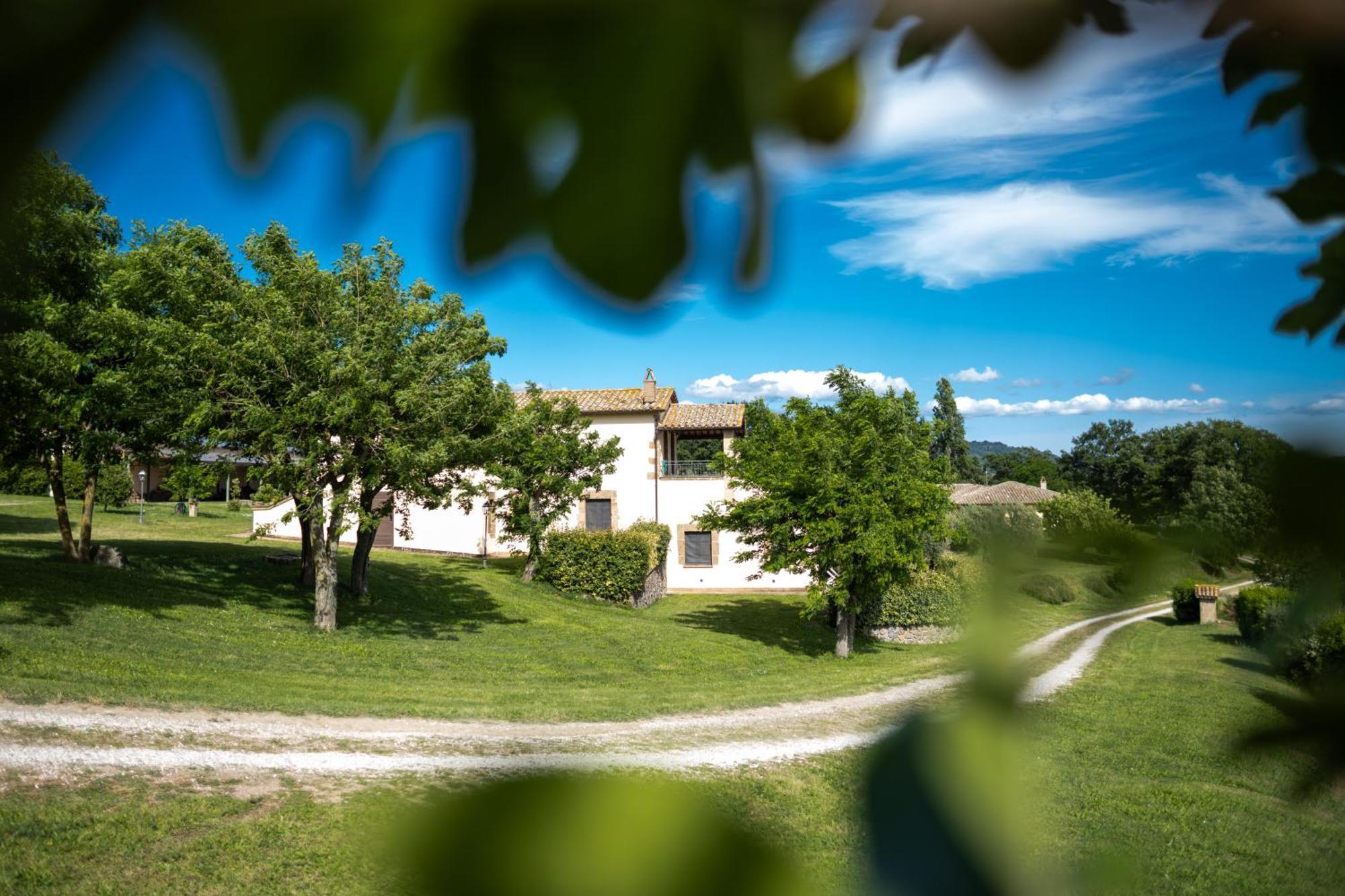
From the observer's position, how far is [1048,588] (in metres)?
0.45

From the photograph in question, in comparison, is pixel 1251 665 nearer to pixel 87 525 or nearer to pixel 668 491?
pixel 87 525

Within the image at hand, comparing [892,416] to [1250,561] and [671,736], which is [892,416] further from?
[1250,561]

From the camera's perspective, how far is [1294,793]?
0.77 meters

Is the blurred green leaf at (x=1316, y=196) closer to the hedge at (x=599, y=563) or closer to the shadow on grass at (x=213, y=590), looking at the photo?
the shadow on grass at (x=213, y=590)

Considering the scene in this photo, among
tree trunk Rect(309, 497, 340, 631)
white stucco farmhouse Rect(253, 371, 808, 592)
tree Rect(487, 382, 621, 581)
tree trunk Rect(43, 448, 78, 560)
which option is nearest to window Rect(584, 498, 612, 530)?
white stucco farmhouse Rect(253, 371, 808, 592)

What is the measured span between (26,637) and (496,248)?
505 inches

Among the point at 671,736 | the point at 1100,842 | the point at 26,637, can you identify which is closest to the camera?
the point at 1100,842

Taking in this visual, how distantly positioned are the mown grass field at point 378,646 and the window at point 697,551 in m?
4.40

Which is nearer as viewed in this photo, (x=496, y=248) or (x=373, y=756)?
(x=496, y=248)

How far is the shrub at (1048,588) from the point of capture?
1.28 ft

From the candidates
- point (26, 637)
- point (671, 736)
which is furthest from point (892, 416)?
point (26, 637)

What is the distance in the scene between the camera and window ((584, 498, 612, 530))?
26172mm

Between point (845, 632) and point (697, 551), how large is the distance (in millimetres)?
10446

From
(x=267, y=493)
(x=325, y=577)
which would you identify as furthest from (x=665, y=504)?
(x=267, y=493)
